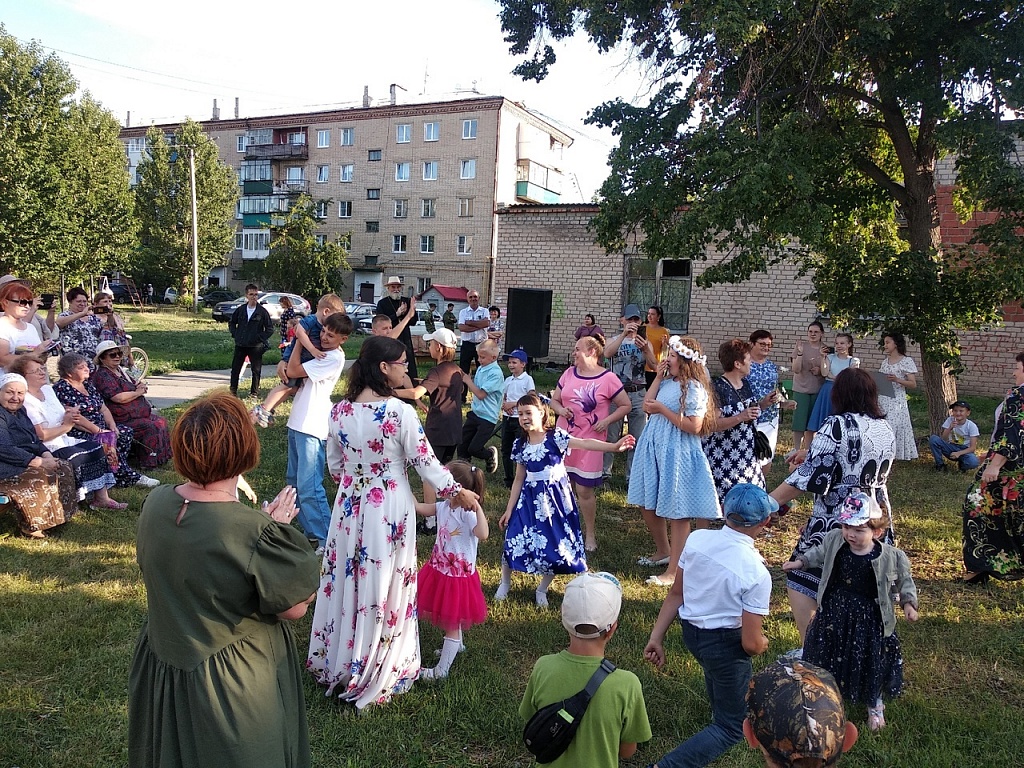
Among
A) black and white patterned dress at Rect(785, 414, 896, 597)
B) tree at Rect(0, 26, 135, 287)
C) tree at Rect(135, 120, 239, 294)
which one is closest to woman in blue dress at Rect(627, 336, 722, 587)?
black and white patterned dress at Rect(785, 414, 896, 597)

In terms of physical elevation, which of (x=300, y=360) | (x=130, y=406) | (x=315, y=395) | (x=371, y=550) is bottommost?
(x=130, y=406)

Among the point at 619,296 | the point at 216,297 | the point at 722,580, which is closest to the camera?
the point at 722,580

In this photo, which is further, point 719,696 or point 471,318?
point 471,318

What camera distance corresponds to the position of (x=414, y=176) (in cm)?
4503

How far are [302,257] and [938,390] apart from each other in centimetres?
3225

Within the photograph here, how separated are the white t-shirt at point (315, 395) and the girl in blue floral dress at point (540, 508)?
1572 millimetres

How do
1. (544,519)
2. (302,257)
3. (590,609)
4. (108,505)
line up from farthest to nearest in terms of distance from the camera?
(302,257), (108,505), (544,519), (590,609)

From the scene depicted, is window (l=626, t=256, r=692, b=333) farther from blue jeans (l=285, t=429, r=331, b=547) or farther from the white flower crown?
blue jeans (l=285, t=429, r=331, b=547)

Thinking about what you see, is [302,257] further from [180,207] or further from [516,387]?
[516,387]

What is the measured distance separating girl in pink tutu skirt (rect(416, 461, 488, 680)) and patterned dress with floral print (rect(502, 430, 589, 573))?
73 cm

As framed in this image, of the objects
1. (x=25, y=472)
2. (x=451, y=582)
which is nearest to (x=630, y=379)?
(x=451, y=582)

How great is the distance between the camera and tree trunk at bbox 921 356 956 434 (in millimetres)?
10625

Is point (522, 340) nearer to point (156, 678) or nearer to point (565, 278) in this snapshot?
Answer: point (565, 278)

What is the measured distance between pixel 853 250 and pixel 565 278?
11671 millimetres
